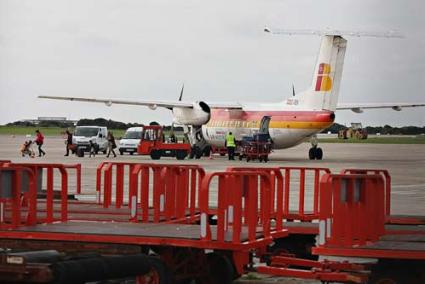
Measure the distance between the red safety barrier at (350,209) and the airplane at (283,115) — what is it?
4166 cm

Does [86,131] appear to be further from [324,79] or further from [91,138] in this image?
[324,79]

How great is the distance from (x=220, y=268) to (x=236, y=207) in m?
0.69

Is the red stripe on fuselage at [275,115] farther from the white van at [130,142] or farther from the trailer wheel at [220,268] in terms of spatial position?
the trailer wheel at [220,268]

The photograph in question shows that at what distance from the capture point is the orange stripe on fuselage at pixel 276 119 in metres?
54.2

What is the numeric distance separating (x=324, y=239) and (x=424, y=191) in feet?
59.7

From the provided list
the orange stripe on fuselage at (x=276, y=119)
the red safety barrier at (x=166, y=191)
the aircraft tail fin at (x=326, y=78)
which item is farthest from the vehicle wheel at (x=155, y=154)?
the red safety barrier at (x=166, y=191)

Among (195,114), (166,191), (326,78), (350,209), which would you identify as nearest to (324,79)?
(326,78)

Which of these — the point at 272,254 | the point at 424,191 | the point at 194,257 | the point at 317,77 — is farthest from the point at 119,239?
the point at 317,77

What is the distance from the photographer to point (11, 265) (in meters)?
8.27

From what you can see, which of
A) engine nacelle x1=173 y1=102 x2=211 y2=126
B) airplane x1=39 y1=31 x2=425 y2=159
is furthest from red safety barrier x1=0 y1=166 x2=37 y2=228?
engine nacelle x1=173 y1=102 x2=211 y2=126

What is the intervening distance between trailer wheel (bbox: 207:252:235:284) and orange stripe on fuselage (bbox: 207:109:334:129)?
44.0 m

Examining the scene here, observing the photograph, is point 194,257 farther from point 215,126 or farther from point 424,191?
point 215,126

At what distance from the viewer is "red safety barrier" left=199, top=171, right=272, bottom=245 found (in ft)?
31.2

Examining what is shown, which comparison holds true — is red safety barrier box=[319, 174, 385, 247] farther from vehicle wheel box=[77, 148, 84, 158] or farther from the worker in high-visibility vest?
vehicle wheel box=[77, 148, 84, 158]
